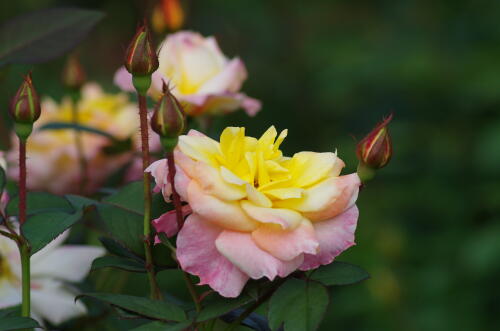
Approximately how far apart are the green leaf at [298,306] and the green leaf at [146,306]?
2.0 inches

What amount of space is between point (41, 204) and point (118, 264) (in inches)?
3.2

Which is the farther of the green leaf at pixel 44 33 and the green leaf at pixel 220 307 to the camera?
the green leaf at pixel 44 33

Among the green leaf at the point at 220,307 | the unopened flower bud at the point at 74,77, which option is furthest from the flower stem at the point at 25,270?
the unopened flower bud at the point at 74,77

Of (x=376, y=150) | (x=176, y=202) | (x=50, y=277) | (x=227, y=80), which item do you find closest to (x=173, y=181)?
(x=176, y=202)

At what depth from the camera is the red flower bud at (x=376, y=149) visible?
50 centimetres

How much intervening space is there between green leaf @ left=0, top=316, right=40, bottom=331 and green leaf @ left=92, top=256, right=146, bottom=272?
0.17 feet

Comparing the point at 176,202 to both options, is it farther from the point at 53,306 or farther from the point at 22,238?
the point at 53,306

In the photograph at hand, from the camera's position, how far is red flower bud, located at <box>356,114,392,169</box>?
50 cm

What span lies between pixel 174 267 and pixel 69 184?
1.48 ft

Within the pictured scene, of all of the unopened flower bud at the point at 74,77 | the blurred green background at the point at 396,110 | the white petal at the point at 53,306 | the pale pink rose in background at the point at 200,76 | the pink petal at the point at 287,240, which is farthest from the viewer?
the blurred green background at the point at 396,110

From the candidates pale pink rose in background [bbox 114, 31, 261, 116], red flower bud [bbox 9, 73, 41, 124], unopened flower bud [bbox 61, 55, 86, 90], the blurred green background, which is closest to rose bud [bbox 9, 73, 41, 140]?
red flower bud [bbox 9, 73, 41, 124]

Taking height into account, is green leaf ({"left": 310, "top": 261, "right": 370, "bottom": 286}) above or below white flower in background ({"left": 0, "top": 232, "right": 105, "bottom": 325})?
above

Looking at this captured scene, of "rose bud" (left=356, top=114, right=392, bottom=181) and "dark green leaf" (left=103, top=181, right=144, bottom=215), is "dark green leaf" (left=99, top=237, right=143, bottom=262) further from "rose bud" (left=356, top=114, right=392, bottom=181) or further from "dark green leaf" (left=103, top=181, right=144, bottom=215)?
"rose bud" (left=356, top=114, right=392, bottom=181)

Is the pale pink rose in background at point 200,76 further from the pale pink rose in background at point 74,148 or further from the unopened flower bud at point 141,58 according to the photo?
the unopened flower bud at point 141,58
